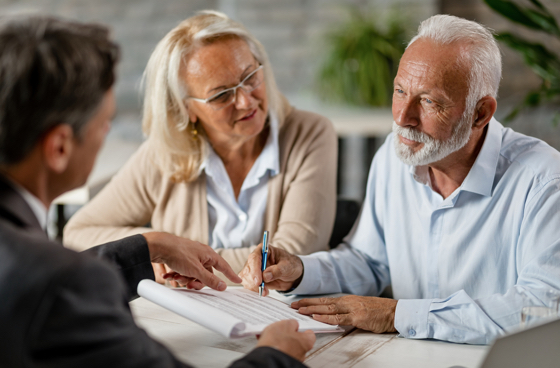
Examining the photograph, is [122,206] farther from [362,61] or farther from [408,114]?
[362,61]

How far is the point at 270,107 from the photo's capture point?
203cm

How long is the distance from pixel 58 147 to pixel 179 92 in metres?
1.20

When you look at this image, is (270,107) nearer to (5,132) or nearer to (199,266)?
(199,266)

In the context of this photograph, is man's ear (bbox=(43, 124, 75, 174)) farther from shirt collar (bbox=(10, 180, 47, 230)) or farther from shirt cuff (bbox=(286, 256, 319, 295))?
shirt cuff (bbox=(286, 256, 319, 295))

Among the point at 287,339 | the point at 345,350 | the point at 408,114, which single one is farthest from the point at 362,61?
the point at 287,339

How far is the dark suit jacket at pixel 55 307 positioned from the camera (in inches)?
27.0

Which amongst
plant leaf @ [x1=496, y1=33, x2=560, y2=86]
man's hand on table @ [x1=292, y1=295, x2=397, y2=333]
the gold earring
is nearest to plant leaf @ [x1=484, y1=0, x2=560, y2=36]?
plant leaf @ [x1=496, y1=33, x2=560, y2=86]

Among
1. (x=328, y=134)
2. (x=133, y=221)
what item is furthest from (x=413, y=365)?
(x=133, y=221)

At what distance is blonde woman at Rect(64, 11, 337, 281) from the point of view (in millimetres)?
1888

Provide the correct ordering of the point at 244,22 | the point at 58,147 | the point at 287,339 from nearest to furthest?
1. the point at 58,147
2. the point at 287,339
3. the point at 244,22

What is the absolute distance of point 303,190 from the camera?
1922 mm

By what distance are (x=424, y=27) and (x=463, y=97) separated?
0.72ft

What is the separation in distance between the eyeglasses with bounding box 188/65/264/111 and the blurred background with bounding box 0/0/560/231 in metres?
1.57

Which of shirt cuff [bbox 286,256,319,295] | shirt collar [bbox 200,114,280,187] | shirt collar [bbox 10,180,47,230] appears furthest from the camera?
shirt collar [bbox 200,114,280,187]
